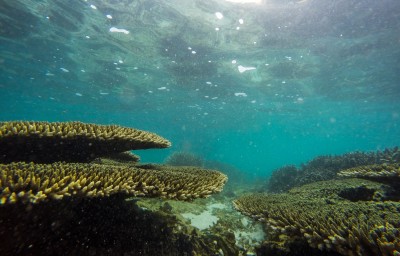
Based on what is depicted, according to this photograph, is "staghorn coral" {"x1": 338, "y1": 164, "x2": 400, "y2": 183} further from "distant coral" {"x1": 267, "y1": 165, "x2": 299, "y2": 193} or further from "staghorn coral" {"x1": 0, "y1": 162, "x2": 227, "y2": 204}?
"distant coral" {"x1": 267, "y1": 165, "x2": 299, "y2": 193}

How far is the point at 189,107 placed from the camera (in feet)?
166

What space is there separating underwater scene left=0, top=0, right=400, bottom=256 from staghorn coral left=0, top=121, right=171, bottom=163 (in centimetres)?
3

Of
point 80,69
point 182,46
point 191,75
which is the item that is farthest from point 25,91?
point 182,46

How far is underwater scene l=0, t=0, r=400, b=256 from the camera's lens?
304 centimetres

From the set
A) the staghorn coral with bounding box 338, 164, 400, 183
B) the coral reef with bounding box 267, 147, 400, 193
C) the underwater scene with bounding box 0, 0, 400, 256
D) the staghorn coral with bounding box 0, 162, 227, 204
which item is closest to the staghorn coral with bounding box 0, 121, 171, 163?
the underwater scene with bounding box 0, 0, 400, 256

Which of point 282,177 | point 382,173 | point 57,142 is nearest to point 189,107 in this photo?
point 282,177

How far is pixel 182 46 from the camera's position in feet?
72.4

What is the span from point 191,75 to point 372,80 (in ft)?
78.4

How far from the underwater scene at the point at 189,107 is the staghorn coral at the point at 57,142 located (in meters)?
0.03

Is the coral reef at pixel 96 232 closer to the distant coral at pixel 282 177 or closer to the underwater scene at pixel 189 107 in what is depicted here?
the underwater scene at pixel 189 107

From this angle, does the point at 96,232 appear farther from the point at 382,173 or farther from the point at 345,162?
the point at 345,162

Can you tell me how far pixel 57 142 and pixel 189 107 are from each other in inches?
1823

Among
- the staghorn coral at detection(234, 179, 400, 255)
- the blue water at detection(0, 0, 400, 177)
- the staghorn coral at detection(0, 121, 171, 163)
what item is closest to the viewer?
the staghorn coral at detection(234, 179, 400, 255)

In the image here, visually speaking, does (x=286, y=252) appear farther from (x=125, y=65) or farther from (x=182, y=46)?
(x=125, y=65)
